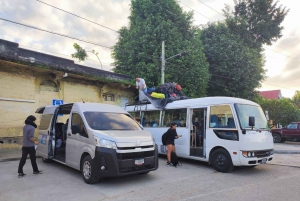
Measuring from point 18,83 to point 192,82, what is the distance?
46.4 feet

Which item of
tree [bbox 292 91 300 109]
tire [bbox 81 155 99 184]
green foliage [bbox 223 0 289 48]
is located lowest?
tire [bbox 81 155 99 184]

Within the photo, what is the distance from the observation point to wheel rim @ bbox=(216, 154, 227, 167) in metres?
7.92

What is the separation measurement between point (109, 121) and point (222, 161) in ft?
13.2

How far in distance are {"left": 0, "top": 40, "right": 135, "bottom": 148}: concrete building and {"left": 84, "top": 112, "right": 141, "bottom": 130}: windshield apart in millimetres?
7059

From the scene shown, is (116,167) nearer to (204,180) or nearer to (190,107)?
(204,180)

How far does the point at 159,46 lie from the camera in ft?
66.7

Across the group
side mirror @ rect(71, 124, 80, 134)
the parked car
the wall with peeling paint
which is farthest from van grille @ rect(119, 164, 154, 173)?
the parked car

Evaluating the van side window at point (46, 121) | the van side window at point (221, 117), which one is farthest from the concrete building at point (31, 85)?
the van side window at point (221, 117)

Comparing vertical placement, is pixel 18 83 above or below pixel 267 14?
below

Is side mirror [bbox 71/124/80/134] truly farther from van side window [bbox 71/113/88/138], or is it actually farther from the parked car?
the parked car

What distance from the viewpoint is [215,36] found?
26188mm

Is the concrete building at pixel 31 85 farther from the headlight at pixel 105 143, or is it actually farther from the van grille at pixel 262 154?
the van grille at pixel 262 154

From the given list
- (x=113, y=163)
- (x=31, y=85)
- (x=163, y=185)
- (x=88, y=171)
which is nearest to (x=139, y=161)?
(x=113, y=163)

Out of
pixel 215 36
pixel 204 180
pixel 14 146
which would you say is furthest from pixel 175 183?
pixel 215 36
